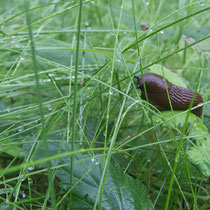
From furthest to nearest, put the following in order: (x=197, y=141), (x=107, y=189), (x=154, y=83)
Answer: (x=154, y=83), (x=197, y=141), (x=107, y=189)

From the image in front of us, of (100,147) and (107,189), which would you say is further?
(100,147)

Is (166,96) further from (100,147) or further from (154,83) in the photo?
(100,147)

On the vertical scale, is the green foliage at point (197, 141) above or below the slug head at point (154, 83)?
below

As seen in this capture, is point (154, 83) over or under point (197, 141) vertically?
over

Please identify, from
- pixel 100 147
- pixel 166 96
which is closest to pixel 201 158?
pixel 166 96

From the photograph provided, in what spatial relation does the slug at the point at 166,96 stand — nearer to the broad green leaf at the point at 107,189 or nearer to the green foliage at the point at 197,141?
the green foliage at the point at 197,141

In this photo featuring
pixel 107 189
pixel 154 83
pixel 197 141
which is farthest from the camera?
pixel 154 83

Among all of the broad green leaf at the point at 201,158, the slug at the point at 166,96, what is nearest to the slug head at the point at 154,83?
the slug at the point at 166,96

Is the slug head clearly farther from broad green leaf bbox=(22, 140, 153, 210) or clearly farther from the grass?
broad green leaf bbox=(22, 140, 153, 210)

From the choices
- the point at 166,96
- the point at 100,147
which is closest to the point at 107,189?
the point at 100,147
